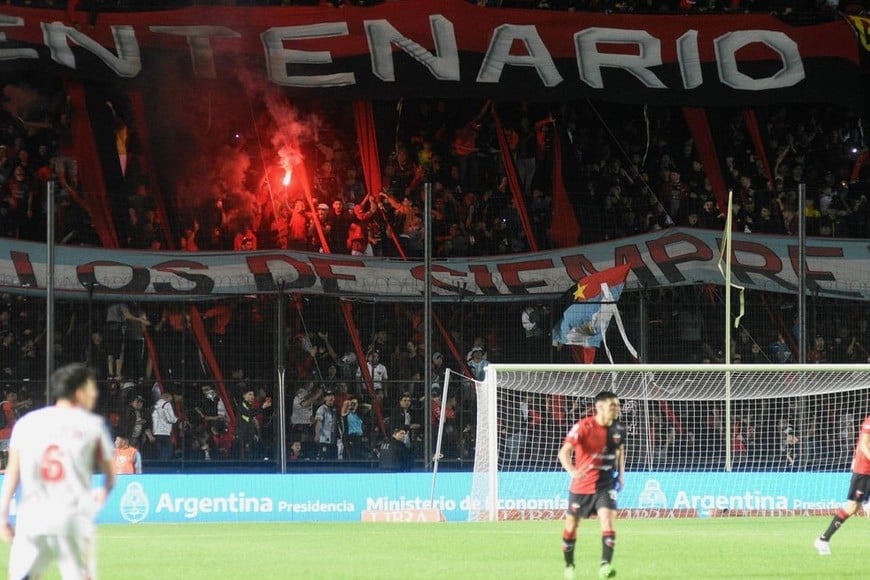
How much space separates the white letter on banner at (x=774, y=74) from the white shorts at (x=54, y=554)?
21.7 m

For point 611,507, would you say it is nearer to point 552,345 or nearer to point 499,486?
point 499,486

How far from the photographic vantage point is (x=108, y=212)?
23484mm

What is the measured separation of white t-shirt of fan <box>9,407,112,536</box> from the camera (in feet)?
23.7

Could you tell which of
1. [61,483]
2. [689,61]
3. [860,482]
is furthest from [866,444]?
[689,61]

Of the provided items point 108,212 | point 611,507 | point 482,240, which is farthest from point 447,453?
point 611,507

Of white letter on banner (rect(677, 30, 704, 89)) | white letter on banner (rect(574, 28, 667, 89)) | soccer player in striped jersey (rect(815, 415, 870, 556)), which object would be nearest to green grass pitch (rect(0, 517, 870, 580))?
soccer player in striped jersey (rect(815, 415, 870, 556))

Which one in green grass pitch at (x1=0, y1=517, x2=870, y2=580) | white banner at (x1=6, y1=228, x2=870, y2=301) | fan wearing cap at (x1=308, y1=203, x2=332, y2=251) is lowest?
green grass pitch at (x1=0, y1=517, x2=870, y2=580)

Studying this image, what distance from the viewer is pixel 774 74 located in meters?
27.0

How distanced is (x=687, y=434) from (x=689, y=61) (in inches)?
334

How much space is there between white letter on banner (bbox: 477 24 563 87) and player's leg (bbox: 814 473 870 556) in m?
13.2

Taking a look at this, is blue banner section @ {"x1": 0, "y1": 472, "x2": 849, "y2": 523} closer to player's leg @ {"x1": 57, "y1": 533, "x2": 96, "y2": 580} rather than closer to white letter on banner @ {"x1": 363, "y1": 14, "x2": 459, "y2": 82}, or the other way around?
white letter on banner @ {"x1": 363, "y1": 14, "x2": 459, "y2": 82}

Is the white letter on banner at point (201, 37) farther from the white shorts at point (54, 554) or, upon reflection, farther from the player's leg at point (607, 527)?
the white shorts at point (54, 554)

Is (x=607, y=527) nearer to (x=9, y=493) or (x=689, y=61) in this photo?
(x=9, y=493)

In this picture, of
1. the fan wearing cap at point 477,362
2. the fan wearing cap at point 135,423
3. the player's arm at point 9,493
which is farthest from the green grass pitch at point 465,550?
the player's arm at point 9,493
